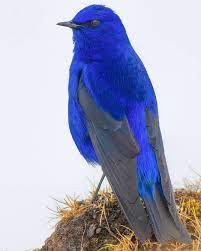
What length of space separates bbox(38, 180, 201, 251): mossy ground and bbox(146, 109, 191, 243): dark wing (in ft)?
0.84

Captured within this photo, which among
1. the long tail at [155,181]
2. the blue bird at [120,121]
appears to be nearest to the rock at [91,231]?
the blue bird at [120,121]

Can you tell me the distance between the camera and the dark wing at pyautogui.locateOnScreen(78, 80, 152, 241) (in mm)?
5816

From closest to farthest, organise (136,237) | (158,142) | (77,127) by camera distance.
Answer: (136,237), (158,142), (77,127)

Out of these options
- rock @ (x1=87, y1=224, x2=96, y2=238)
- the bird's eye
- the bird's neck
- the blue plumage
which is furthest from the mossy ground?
the bird's eye

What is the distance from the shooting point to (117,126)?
6.31 meters

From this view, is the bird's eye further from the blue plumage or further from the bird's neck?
the bird's neck

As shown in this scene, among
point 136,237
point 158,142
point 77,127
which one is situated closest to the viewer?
point 136,237

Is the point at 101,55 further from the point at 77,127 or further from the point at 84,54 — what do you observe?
the point at 77,127

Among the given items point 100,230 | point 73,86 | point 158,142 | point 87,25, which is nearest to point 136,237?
point 100,230

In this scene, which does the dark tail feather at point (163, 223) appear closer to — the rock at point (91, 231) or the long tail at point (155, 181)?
the long tail at point (155, 181)

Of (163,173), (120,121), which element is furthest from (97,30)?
(163,173)

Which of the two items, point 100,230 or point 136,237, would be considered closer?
point 136,237

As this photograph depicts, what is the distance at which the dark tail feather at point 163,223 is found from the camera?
Answer: 19.1 ft

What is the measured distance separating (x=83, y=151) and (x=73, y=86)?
696mm
